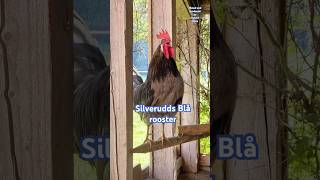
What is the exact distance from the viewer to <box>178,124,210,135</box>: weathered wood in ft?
13.4

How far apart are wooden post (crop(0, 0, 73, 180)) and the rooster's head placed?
316cm

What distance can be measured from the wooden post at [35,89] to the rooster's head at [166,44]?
3.16 meters

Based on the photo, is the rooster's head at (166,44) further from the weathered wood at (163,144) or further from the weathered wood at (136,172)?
the weathered wood at (136,172)

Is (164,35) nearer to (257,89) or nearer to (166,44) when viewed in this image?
(166,44)

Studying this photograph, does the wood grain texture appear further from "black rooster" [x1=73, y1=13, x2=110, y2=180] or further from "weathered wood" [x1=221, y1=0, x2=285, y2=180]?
"black rooster" [x1=73, y1=13, x2=110, y2=180]

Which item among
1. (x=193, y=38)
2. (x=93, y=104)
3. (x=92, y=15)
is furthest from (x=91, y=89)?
(x=193, y=38)

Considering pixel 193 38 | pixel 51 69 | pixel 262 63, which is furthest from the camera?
pixel 193 38

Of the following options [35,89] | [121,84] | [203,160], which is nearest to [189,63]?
[203,160]

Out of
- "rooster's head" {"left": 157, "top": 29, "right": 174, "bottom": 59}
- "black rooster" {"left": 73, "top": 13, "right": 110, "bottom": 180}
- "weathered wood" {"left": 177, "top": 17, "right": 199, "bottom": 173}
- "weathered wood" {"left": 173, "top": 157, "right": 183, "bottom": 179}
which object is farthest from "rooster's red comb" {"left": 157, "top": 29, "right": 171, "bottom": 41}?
"black rooster" {"left": 73, "top": 13, "right": 110, "bottom": 180}

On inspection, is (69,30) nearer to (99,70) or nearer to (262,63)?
(99,70)

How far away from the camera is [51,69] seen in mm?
632

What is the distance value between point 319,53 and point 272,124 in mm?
148

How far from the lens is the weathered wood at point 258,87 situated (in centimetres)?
75

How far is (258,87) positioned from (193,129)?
3.32m
